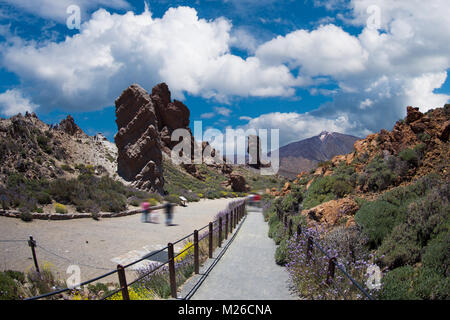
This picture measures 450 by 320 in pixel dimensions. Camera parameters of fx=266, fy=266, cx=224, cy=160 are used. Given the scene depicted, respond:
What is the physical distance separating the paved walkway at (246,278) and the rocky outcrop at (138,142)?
18944 mm

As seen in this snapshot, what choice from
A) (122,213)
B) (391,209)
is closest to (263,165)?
(122,213)

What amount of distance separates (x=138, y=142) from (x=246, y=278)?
77.4ft

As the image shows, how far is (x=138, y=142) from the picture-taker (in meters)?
27.4

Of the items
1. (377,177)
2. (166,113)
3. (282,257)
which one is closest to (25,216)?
(282,257)

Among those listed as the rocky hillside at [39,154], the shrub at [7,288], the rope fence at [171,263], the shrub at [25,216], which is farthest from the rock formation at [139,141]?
the shrub at [7,288]

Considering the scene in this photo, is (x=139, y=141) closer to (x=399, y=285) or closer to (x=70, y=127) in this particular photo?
(x=70, y=127)

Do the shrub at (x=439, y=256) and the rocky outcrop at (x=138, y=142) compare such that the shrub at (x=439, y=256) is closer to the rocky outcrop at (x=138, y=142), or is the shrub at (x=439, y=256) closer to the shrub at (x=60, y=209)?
the shrub at (x=60, y=209)

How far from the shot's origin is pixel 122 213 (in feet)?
55.5

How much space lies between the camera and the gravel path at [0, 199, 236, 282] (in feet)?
26.1

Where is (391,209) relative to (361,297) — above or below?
above
